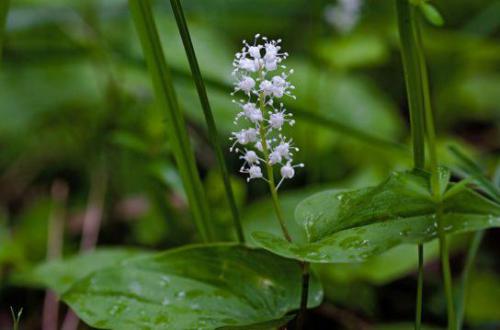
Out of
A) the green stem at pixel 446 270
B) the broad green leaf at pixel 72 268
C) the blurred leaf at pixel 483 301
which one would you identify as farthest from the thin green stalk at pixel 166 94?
the blurred leaf at pixel 483 301

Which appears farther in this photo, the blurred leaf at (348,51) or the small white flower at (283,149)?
the blurred leaf at (348,51)

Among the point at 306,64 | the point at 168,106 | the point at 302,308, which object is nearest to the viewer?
the point at 302,308

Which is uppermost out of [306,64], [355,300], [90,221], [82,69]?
[82,69]

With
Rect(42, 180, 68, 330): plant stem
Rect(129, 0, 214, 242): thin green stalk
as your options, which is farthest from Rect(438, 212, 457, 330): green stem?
Rect(42, 180, 68, 330): plant stem

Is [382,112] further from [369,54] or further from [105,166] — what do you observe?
[105,166]

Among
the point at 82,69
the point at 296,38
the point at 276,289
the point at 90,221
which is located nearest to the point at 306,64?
the point at 296,38

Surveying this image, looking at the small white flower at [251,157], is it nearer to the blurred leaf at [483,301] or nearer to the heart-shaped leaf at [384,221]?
the heart-shaped leaf at [384,221]

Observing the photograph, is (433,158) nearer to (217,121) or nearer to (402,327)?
(402,327)
